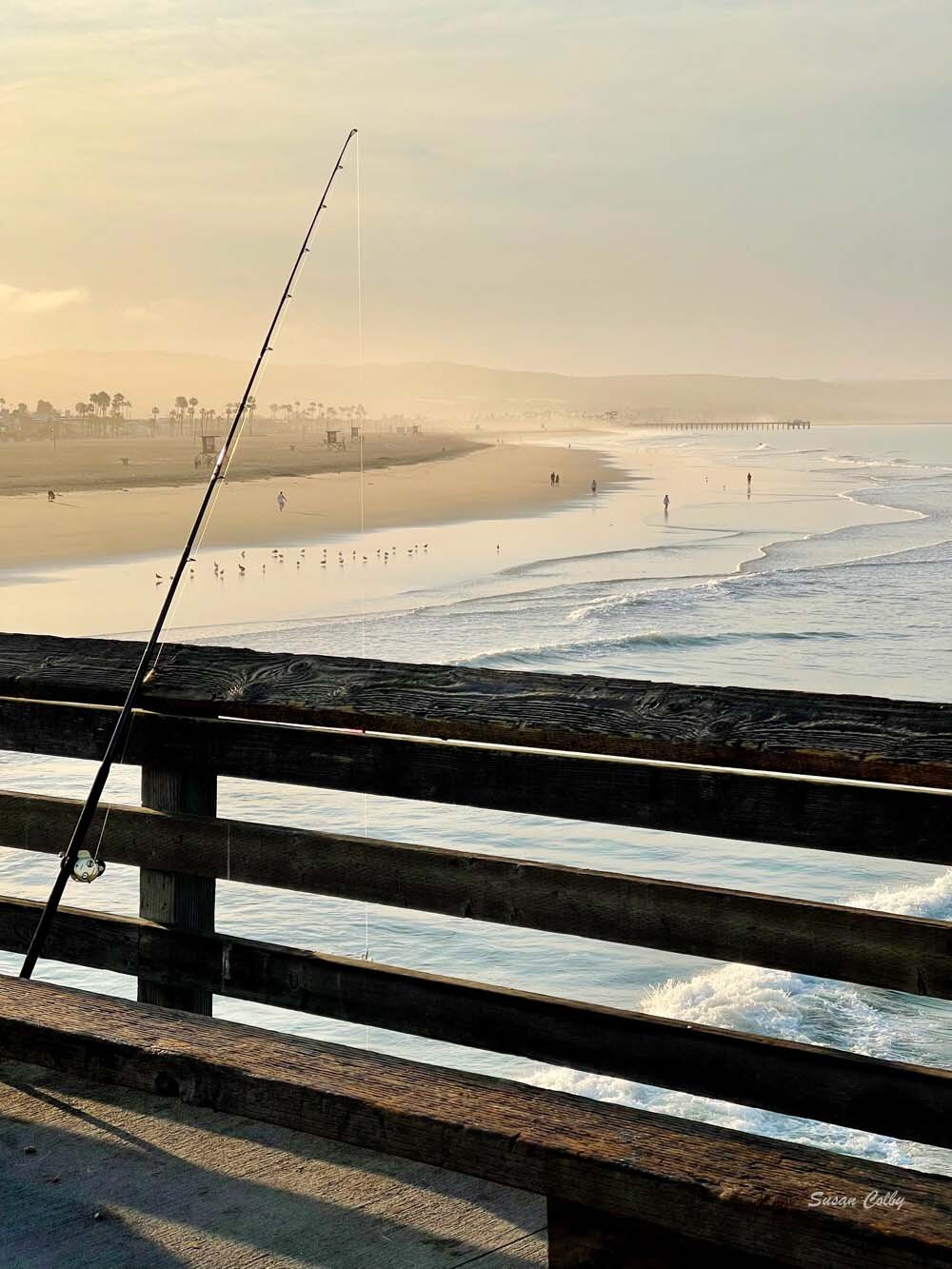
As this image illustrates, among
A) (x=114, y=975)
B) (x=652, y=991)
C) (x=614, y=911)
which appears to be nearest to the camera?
(x=614, y=911)

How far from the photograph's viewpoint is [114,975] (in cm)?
574

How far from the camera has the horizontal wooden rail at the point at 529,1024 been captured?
2449mm

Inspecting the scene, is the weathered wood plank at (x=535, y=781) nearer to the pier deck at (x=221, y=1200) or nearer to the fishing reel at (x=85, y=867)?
the fishing reel at (x=85, y=867)

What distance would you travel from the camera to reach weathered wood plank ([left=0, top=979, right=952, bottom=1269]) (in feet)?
4.33

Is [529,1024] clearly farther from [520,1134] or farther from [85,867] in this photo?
[520,1134]

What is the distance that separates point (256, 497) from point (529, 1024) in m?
38.0

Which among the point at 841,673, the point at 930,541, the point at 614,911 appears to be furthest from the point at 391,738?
the point at 930,541

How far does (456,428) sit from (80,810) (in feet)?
377

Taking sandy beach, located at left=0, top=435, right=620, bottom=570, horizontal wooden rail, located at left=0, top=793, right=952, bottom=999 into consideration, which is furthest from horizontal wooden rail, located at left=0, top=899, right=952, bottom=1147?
sandy beach, located at left=0, top=435, right=620, bottom=570

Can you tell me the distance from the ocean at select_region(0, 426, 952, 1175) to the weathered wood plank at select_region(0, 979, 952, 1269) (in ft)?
9.33

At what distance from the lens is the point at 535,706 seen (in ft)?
8.61

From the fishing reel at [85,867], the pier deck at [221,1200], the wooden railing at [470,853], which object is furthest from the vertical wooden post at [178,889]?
the pier deck at [221,1200]

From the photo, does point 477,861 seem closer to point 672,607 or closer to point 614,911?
point 614,911
